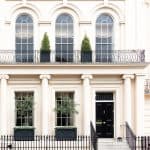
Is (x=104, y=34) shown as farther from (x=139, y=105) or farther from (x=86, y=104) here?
(x=139, y=105)

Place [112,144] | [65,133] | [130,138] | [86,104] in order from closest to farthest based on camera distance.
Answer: [130,138]
[112,144]
[65,133]
[86,104]

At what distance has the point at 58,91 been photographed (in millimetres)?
37594

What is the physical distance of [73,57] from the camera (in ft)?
123

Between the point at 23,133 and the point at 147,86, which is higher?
the point at 147,86

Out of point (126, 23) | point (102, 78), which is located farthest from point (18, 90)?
point (126, 23)

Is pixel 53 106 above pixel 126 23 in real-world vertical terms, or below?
below

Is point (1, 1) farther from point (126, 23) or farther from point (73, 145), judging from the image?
point (73, 145)

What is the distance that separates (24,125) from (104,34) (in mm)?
6966

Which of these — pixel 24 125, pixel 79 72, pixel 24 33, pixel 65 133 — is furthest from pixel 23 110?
pixel 24 33

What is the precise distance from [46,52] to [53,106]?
3056 millimetres

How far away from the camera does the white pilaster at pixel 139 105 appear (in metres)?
36.7

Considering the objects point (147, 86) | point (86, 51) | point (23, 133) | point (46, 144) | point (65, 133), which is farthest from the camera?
point (147, 86)

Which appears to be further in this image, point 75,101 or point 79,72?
point 75,101

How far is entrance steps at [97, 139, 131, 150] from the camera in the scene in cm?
3471
